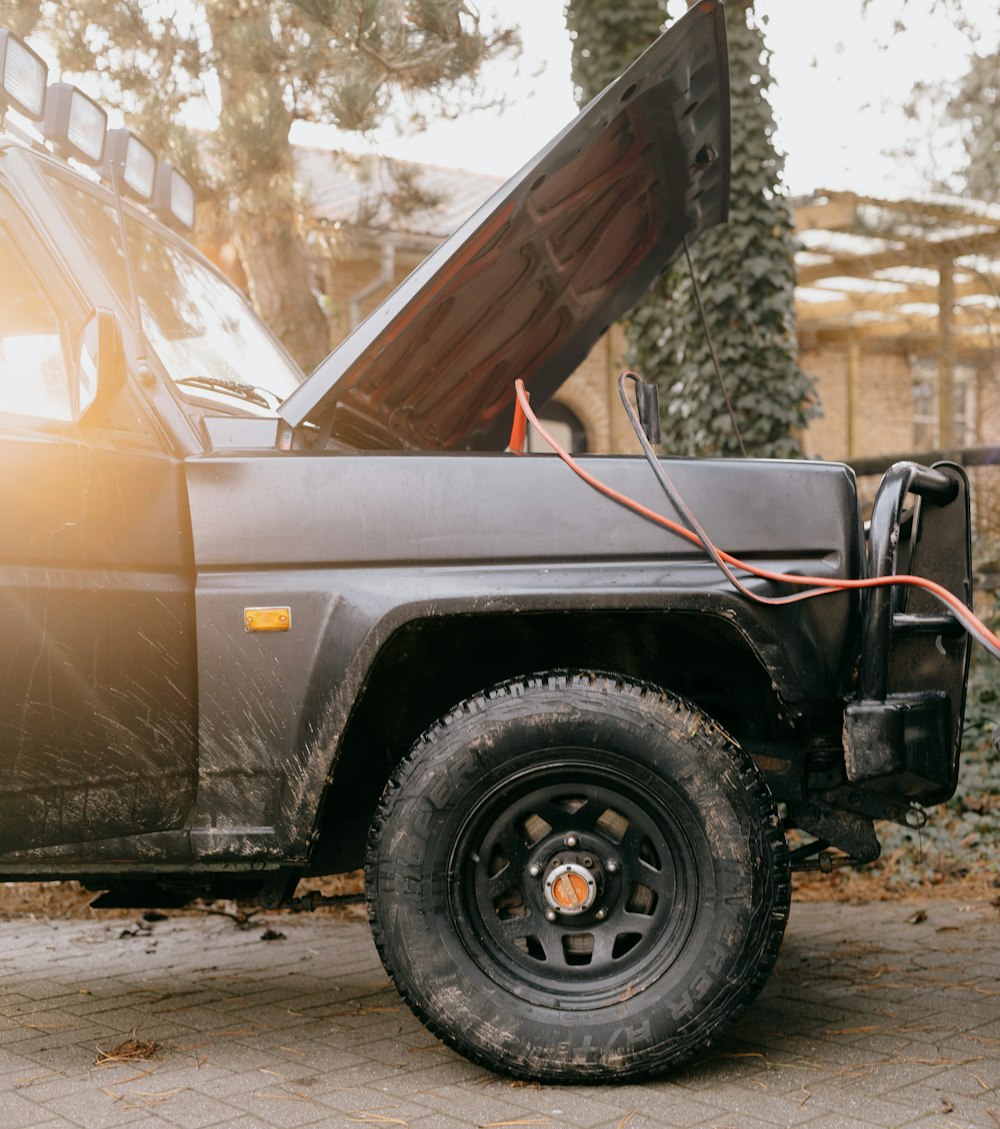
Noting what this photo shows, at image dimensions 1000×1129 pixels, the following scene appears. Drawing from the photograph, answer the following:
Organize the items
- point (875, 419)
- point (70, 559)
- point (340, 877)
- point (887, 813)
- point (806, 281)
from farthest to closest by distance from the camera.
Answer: point (875, 419) < point (806, 281) < point (340, 877) < point (887, 813) < point (70, 559)

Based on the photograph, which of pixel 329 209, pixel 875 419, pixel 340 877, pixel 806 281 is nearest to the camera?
pixel 340 877

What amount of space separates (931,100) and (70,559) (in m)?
11.0

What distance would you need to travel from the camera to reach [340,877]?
6.00 metres

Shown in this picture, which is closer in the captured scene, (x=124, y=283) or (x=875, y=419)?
(x=124, y=283)

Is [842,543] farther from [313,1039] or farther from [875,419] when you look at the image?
[875,419]

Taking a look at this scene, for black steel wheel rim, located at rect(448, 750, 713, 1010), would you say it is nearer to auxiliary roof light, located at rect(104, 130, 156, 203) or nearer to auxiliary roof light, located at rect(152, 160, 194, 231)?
auxiliary roof light, located at rect(104, 130, 156, 203)

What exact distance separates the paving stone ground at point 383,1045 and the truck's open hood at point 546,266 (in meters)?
1.61

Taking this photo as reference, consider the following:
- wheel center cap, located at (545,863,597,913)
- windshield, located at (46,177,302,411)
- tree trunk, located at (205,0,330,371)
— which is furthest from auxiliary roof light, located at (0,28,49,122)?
tree trunk, located at (205,0,330,371)

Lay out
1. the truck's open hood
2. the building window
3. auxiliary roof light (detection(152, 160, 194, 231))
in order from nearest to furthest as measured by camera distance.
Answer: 1. the truck's open hood
2. auxiliary roof light (detection(152, 160, 194, 231))
3. the building window

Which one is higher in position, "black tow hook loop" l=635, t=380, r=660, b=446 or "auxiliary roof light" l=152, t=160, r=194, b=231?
"auxiliary roof light" l=152, t=160, r=194, b=231

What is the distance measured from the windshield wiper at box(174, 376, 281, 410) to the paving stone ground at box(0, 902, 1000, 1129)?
1.76 meters

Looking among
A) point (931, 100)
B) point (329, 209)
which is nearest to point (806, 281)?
point (931, 100)

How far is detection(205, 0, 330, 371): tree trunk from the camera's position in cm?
686

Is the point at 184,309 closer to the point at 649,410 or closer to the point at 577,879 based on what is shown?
the point at 649,410
